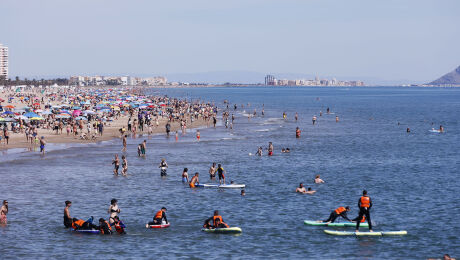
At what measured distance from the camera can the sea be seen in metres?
25.8

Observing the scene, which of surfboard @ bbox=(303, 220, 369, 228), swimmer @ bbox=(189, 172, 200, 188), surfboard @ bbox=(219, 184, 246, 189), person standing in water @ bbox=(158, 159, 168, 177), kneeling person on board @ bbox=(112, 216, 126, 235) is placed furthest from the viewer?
person standing in water @ bbox=(158, 159, 168, 177)

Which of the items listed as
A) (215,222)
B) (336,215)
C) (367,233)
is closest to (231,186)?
(336,215)

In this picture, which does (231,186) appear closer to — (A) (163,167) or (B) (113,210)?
(A) (163,167)

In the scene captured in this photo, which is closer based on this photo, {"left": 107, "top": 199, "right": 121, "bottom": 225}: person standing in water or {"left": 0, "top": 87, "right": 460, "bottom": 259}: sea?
{"left": 0, "top": 87, "right": 460, "bottom": 259}: sea

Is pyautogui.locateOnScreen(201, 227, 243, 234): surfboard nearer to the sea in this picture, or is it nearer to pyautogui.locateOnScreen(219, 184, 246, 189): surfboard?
the sea

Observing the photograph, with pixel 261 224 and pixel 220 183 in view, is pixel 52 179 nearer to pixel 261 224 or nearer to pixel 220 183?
pixel 220 183

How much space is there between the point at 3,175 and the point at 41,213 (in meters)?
12.7

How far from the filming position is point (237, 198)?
37.0 m

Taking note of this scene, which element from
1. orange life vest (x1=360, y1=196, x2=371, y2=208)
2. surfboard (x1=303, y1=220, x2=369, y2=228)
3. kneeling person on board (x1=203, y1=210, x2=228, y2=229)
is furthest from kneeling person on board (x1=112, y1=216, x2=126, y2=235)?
orange life vest (x1=360, y1=196, x2=371, y2=208)

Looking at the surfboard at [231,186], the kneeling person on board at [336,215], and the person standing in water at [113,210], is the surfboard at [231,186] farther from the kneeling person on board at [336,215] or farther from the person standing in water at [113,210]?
the person standing in water at [113,210]

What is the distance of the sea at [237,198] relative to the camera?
25844 mm

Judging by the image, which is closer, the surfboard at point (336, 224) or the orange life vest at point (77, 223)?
the orange life vest at point (77, 223)

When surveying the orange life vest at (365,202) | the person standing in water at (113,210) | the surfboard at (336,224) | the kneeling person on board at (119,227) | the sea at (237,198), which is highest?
the orange life vest at (365,202)

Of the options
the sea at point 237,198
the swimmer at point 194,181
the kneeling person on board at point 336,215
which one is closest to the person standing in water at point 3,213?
the sea at point 237,198
